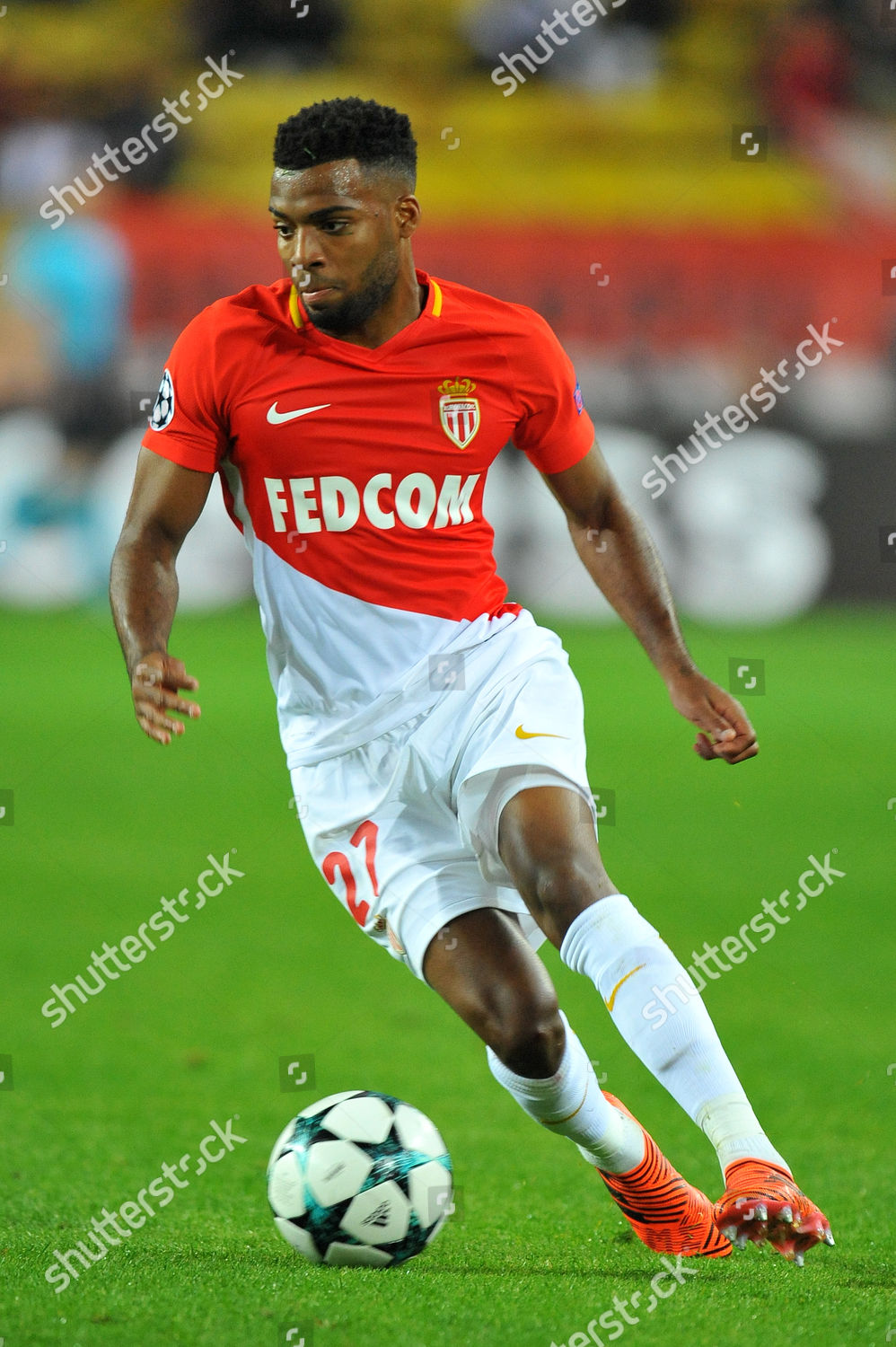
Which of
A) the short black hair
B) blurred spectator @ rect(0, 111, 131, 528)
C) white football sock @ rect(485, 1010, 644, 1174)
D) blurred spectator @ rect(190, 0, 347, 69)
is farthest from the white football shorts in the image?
blurred spectator @ rect(190, 0, 347, 69)

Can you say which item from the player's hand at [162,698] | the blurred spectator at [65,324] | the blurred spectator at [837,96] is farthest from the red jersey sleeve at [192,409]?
the blurred spectator at [837,96]

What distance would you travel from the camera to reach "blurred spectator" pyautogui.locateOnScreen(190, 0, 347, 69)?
18.7 metres

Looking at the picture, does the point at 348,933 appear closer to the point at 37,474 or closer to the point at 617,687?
the point at 617,687

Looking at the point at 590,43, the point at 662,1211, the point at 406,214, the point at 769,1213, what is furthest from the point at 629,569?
the point at 590,43

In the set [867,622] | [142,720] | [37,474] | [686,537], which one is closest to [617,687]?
[686,537]

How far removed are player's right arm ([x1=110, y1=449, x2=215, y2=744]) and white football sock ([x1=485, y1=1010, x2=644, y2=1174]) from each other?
1034 mm

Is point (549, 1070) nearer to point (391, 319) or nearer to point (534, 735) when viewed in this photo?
point (534, 735)

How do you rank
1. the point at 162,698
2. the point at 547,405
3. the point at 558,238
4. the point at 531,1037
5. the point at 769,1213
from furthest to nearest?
the point at 558,238 < the point at 547,405 < the point at 531,1037 < the point at 162,698 < the point at 769,1213

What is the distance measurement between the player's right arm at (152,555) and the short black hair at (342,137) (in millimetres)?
677

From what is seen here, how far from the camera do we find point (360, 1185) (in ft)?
10.7

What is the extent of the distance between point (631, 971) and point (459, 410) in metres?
1.30

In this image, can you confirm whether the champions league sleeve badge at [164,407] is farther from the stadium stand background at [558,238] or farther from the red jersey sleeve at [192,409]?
the stadium stand background at [558,238]

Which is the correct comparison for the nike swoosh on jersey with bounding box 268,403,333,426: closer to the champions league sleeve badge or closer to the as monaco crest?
the champions league sleeve badge

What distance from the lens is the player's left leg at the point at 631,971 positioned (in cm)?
302
